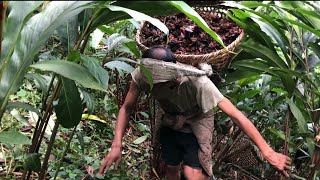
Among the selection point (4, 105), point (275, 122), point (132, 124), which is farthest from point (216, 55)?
point (132, 124)

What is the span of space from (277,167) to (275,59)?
42 cm

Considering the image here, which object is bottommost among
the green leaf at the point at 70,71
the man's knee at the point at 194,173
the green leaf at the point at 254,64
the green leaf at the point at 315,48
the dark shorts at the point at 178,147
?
the man's knee at the point at 194,173

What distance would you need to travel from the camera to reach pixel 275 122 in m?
2.38

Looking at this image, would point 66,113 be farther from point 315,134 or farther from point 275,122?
point 275,122

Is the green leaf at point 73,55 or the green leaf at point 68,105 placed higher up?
the green leaf at point 73,55

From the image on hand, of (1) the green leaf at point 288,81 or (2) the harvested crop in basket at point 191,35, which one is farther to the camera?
(2) the harvested crop in basket at point 191,35

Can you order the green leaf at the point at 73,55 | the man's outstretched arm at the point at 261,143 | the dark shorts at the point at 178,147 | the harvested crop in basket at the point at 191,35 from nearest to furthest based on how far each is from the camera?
the green leaf at the point at 73,55 → the man's outstretched arm at the point at 261,143 → the harvested crop in basket at the point at 191,35 → the dark shorts at the point at 178,147

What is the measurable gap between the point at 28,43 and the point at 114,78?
2152 millimetres

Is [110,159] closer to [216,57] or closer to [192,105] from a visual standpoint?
[192,105]

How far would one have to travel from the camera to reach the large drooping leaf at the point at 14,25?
1.06 meters

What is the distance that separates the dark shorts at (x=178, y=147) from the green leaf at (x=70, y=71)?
1.05m

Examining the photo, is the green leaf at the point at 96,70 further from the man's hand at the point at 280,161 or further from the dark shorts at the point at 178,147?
the dark shorts at the point at 178,147

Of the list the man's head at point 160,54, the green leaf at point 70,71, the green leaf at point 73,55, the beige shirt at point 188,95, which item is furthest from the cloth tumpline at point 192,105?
the green leaf at point 70,71

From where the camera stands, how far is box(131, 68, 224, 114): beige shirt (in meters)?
1.93
